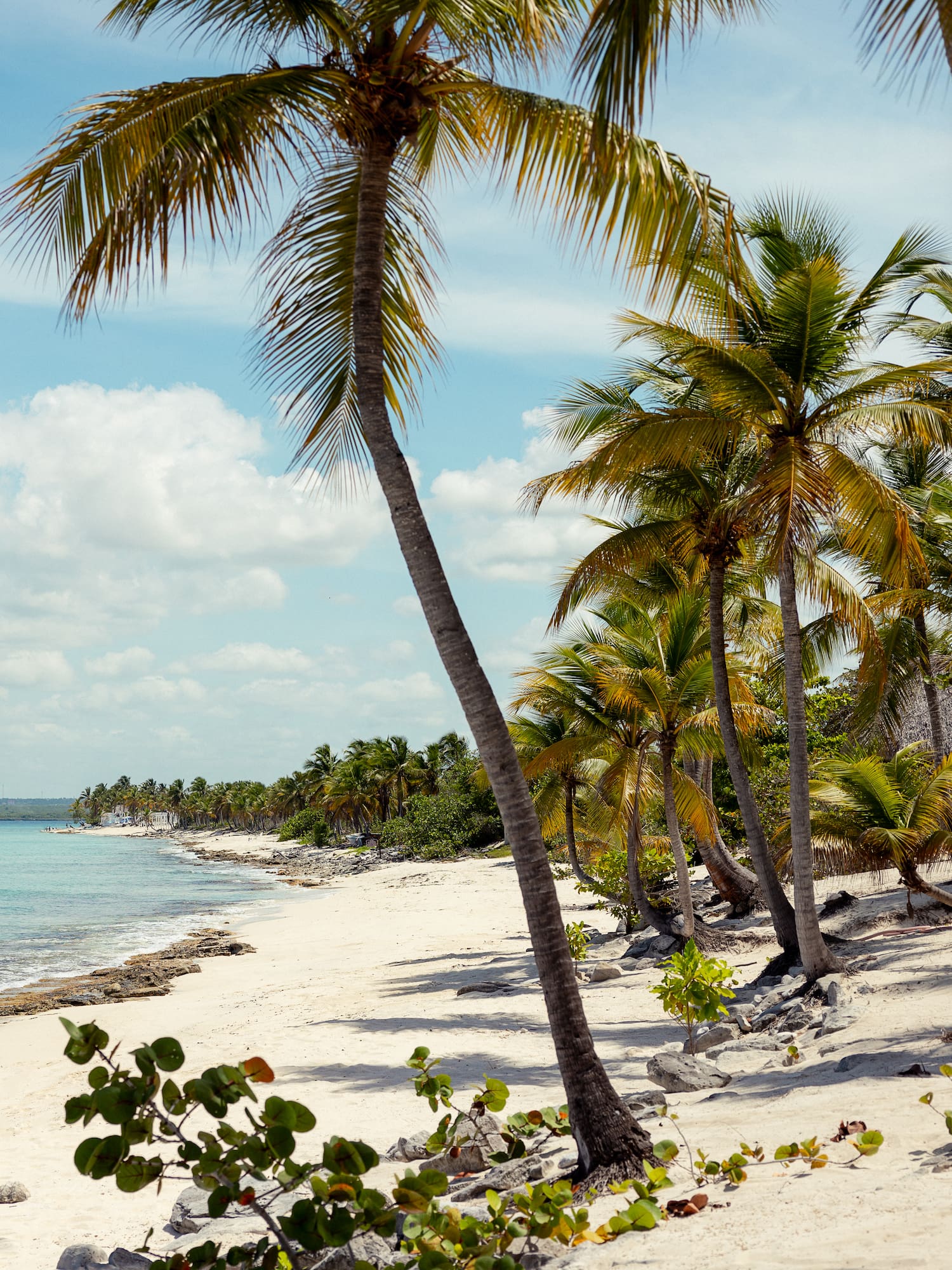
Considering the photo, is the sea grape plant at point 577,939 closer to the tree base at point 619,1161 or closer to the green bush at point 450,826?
the tree base at point 619,1161

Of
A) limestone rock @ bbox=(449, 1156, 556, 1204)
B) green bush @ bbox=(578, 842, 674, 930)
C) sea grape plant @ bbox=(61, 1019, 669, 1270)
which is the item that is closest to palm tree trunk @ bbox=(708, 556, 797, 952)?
green bush @ bbox=(578, 842, 674, 930)

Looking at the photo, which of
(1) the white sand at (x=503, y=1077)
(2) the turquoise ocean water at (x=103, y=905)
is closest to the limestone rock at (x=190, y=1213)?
(1) the white sand at (x=503, y=1077)

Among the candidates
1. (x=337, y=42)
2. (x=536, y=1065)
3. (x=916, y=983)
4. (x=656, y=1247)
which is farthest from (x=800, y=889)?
(x=337, y=42)

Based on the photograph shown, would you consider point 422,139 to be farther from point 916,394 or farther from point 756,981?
point 756,981

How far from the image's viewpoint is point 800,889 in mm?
10711

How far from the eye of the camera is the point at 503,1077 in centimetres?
939

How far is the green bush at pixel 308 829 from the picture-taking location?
81562 millimetres

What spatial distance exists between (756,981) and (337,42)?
37.0 feet

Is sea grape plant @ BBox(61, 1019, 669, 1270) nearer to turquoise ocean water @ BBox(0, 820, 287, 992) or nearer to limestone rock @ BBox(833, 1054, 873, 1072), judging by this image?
limestone rock @ BBox(833, 1054, 873, 1072)

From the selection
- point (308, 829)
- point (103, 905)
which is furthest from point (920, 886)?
point (308, 829)

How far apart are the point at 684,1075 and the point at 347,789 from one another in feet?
219

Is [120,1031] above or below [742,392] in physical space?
below

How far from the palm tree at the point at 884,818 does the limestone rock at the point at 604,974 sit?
164 inches

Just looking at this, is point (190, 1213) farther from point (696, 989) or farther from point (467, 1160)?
point (696, 989)
